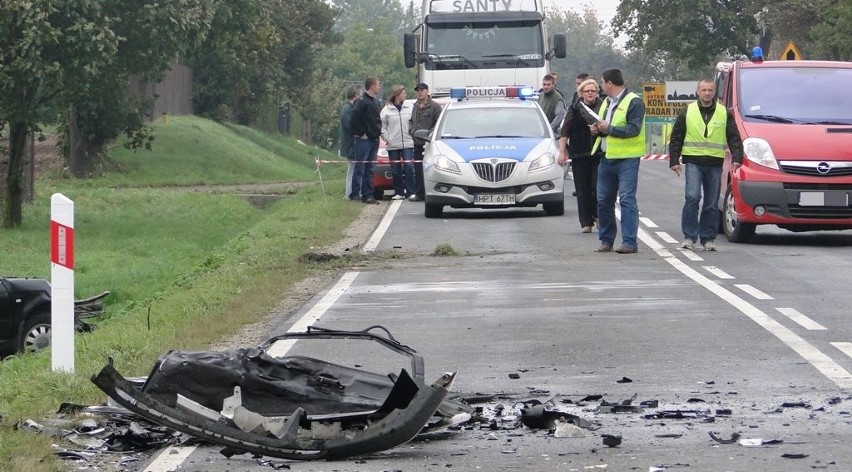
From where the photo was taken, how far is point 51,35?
86.9 ft

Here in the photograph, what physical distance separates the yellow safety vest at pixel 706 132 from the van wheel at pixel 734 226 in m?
1.29

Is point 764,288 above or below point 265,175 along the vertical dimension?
above

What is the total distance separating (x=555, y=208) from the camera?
22.8 m

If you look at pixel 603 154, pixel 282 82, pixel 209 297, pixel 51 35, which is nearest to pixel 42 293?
pixel 209 297

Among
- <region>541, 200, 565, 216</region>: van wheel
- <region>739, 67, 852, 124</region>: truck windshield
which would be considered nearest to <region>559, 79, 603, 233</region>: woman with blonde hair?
<region>739, 67, 852, 124</region>: truck windshield

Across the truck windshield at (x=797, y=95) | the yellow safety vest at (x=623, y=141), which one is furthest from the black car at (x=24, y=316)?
the truck windshield at (x=797, y=95)

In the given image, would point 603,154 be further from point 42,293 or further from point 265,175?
point 265,175

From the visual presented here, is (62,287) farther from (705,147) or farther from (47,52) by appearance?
(47,52)

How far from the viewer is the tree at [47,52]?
87.2ft

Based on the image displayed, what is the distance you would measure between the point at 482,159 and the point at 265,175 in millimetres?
30826

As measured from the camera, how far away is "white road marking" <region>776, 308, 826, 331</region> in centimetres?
1045

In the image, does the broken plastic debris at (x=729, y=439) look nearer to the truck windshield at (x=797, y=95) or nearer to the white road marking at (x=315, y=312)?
the white road marking at (x=315, y=312)

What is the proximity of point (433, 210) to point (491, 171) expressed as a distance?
118cm

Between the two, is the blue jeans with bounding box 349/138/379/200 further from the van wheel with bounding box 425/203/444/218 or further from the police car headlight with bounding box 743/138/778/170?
the police car headlight with bounding box 743/138/778/170
